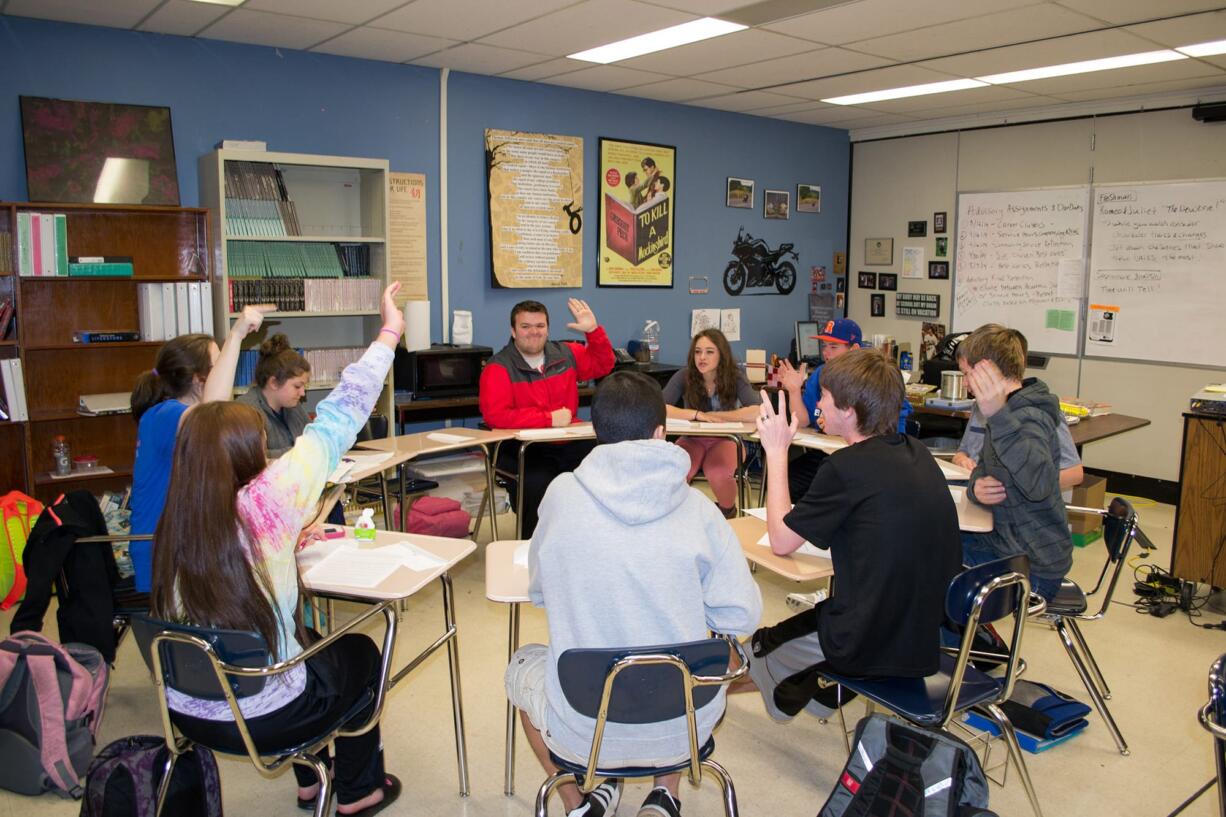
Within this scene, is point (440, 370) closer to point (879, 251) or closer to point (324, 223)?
point (324, 223)

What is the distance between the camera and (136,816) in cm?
215

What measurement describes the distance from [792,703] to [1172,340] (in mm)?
5098

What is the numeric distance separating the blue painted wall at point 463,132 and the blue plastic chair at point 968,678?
4203 millimetres

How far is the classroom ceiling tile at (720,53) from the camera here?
486 centimetres

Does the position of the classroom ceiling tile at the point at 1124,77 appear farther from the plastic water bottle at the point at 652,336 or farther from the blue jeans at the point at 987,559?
the blue jeans at the point at 987,559

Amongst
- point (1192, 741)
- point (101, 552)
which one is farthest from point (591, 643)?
point (1192, 741)

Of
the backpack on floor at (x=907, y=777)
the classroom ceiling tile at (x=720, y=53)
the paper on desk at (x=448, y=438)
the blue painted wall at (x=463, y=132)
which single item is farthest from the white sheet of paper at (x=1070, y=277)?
the backpack on floor at (x=907, y=777)

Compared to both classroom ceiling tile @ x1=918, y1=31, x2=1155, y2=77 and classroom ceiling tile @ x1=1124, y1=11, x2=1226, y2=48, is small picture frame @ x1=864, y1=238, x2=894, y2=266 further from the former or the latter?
classroom ceiling tile @ x1=1124, y1=11, x2=1226, y2=48

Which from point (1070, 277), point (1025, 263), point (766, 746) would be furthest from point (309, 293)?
point (1070, 277)

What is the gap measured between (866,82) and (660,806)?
16.8ft

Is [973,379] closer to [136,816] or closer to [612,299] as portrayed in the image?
[136,816]

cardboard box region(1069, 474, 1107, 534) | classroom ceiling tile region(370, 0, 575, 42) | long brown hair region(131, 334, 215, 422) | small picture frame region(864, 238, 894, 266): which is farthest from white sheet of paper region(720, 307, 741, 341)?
long brown hair region(131, 334, 215, 422)

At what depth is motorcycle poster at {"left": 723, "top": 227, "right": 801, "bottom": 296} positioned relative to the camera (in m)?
7.52

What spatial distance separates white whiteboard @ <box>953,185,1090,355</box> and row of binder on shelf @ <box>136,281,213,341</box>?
18.3 ft
